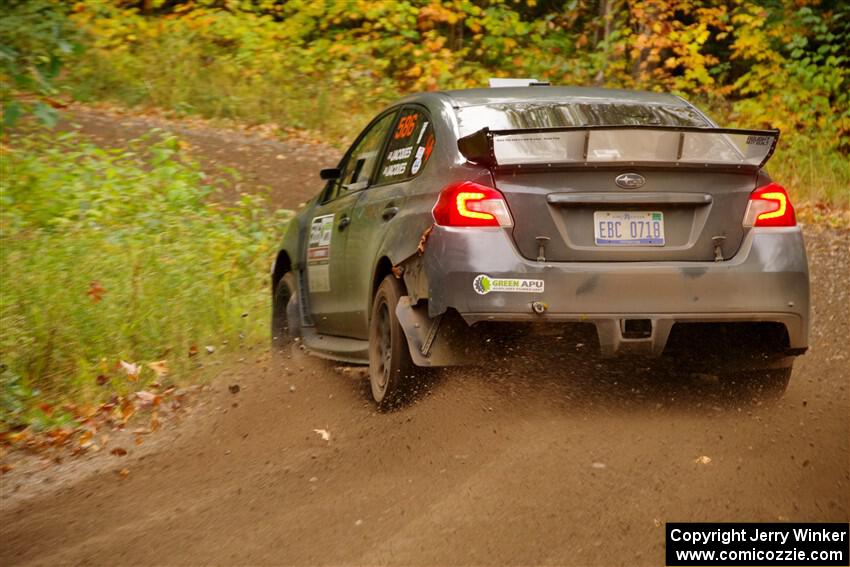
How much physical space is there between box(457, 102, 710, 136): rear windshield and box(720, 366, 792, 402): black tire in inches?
50.6

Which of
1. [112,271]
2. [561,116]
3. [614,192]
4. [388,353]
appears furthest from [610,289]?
[112,271]

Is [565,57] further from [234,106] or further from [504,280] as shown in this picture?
[504,280]

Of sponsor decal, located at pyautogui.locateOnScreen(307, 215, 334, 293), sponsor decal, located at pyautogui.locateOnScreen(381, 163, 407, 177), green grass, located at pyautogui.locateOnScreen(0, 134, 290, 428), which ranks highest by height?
sponsor decal, located at pyautogui.locateOnScreen(381, 163, 407, 177)

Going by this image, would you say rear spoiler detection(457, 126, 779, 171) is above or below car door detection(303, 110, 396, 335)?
above

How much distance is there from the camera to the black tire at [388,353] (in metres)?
5.78

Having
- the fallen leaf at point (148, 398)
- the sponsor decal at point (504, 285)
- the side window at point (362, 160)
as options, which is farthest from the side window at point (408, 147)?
the fallen leaf at point (148, 398)

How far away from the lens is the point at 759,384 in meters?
5.96

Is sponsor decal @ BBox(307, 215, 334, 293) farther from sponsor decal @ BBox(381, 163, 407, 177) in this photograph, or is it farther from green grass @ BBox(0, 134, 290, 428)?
green grass @ BBox(0, 134, 290, 428)

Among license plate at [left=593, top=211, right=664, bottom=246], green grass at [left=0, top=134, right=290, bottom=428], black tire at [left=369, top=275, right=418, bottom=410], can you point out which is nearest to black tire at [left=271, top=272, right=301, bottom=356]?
green grass at [left=0, top=134, right=290, bottom=428]

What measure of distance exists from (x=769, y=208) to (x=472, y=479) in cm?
184

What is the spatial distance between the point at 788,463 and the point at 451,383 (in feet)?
5.31

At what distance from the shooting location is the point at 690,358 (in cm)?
574

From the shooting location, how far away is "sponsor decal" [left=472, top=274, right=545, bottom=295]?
5199 millimetres

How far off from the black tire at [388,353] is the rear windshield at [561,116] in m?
0.89
